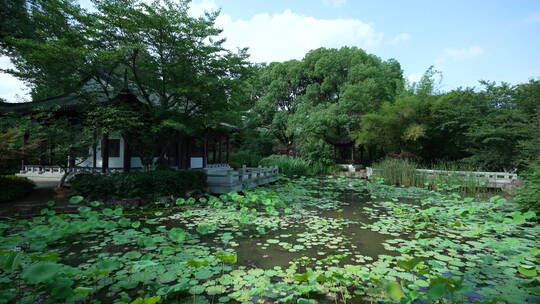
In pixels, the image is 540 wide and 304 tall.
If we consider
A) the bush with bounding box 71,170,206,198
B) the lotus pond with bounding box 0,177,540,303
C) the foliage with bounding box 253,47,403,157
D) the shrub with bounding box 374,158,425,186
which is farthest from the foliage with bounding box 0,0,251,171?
the foliage with bounding box 253,47,403,157

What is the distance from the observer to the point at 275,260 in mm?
3568

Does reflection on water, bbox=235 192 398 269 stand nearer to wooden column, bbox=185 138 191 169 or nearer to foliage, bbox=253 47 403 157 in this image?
wooden column, bbox=185 138 191 169

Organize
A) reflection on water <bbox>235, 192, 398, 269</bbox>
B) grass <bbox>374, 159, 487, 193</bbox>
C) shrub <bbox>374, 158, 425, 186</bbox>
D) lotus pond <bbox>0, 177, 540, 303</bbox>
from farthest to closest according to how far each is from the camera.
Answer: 1. shrub <bbox>374, 158, 425, 186</bbox>
2. grass <bbox>374, 159, 487, 193</bbox>
3. reflection on water <bbox>235, 192, 398, 269</bbox>
4. lotus pond <bbox>0, 177, 540, 303</bbox>

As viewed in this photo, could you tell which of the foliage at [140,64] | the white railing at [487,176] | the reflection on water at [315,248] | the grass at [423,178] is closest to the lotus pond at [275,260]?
the reflection on water at [315,248]

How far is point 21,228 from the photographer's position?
492cm

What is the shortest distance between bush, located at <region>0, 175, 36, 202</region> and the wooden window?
377 cm

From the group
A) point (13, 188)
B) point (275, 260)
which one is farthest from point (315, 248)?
point (13, 188)

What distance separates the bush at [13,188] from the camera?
6922mm

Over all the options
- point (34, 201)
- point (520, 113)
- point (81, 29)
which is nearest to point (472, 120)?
point (520, 113)

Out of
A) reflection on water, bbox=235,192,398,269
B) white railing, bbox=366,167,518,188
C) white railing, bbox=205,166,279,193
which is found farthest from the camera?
white railing, bbox=366,167,518,188

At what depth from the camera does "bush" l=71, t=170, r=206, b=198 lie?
7234mm

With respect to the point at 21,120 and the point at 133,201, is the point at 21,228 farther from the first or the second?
the point at 21,120

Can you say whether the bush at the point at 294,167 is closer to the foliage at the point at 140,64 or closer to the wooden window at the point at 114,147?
the foliage at the point at 140,64

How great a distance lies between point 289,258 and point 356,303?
125 cm
